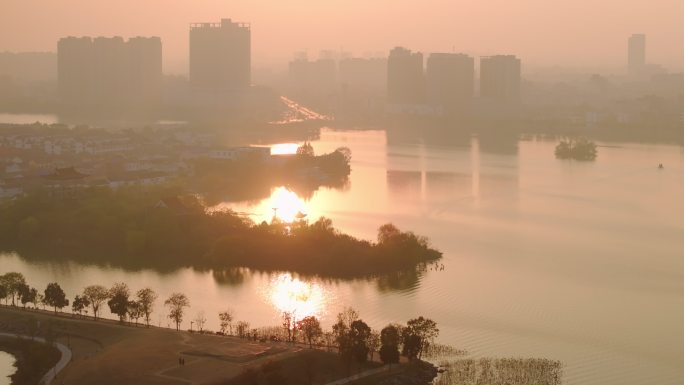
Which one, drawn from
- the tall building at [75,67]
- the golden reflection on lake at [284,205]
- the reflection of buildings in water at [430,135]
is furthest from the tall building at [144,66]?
the golden reflection on lake at [284,205]

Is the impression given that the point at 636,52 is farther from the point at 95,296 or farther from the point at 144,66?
the point at 95,296

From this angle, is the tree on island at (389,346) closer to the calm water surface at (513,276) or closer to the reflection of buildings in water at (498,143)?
the calm water surface at (513,276)

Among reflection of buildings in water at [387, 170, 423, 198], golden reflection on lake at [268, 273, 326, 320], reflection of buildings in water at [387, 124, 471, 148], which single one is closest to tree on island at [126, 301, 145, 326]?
golden reflection on lake at [268, 273, 326, 320]

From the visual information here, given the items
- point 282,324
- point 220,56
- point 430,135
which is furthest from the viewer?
point 220,56

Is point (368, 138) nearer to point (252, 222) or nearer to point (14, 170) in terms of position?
point (14, 170)

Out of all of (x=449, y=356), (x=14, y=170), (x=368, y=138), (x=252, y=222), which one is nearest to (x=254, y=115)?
(x=368, y=138)

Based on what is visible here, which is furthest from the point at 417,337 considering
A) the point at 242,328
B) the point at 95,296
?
the point at 95,296
